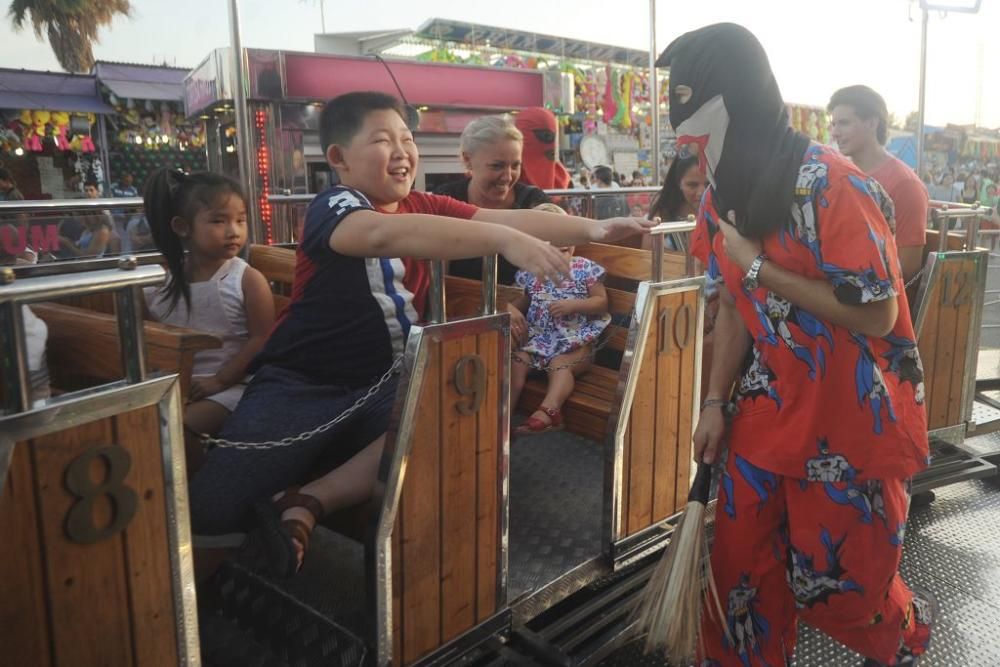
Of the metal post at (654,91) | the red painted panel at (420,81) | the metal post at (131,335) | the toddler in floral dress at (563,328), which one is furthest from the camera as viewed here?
the red painted panel at (420,81)

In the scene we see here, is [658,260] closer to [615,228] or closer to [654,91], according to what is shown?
[615,228]

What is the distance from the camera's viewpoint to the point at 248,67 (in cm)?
679

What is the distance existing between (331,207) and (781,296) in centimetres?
113

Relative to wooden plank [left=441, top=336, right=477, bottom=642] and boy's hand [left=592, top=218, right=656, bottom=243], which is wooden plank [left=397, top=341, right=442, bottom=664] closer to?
wooden plank [left=441, top=336, right=477, bottom=642]

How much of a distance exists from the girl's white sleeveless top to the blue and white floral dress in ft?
4.05

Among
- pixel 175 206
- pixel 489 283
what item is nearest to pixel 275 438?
pixel 489 283

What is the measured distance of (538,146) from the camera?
4648 mm

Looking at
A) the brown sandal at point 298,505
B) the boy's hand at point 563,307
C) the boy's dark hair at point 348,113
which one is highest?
the boy's dark hair at point 348,113

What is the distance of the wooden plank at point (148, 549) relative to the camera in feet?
4.68

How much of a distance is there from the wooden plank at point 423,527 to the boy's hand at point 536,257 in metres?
0.34

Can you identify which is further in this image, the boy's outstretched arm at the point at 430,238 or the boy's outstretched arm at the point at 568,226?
the boy's outstretched arm at the point at 568,226

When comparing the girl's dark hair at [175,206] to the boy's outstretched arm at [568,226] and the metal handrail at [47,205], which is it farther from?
the boy's outstretched arm at [568,226]

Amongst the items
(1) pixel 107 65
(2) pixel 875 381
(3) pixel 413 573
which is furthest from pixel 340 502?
(1) pixel 107 65

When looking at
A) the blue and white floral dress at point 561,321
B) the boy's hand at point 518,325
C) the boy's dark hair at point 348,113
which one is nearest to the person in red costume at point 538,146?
the blue and white floral dress at point 561,321
